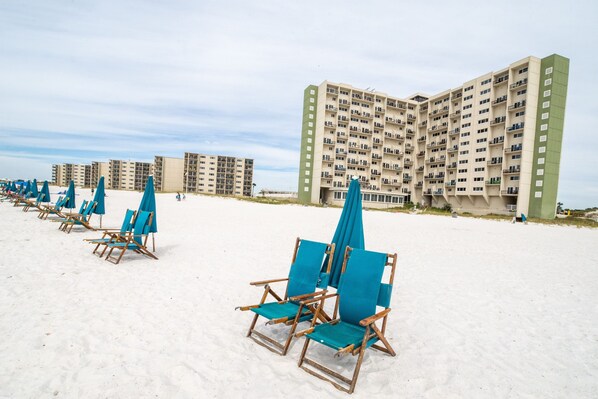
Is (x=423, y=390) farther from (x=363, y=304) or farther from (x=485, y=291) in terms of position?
(x=485, y=291)

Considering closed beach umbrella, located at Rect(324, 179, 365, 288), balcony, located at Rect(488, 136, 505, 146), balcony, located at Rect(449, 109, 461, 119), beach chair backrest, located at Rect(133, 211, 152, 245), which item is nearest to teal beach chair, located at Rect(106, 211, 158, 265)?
beach chair backrest, located at Rect(133, 211, 152, 245)

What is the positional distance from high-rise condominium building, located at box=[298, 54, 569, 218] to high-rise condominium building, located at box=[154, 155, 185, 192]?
63.3m

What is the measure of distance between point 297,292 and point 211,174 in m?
107

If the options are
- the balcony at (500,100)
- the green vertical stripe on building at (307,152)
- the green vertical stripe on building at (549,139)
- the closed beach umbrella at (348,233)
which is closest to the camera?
the closed beach umbrella at (348,233)

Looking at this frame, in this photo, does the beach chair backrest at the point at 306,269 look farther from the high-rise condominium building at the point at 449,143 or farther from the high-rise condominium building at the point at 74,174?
the high-rise condominium building at the point at 74,174

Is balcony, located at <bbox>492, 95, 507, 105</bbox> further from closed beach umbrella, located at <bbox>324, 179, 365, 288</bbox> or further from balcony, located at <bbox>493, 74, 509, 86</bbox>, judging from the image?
closed beach umbrella, located at <bbox>324, 179, 365, 288</bbox>

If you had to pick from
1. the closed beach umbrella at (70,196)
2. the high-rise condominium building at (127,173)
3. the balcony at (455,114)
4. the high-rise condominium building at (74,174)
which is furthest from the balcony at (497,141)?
the high-rise condominium building at (74,174)

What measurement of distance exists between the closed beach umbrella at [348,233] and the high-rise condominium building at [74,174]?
168 metres

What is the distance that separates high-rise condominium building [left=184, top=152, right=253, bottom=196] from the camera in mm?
105875

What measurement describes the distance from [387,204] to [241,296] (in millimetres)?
56210

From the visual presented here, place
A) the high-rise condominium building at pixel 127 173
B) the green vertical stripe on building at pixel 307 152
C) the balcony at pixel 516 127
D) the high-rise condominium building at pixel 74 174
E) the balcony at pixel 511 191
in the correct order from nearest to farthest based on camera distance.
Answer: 1. the balcony at pixel 511 191
2. the balcony at pixel 516 127
3. the green vertical stripe on building at pixel 307 152
4. the high-rise condominium building at pixel 127 173
5. the high-rise condominium building at pixel 74 174

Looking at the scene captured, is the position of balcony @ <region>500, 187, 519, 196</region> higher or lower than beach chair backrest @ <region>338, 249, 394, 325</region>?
higher

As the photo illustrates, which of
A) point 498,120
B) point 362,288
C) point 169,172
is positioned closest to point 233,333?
point 362,288

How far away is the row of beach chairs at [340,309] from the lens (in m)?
3.22
